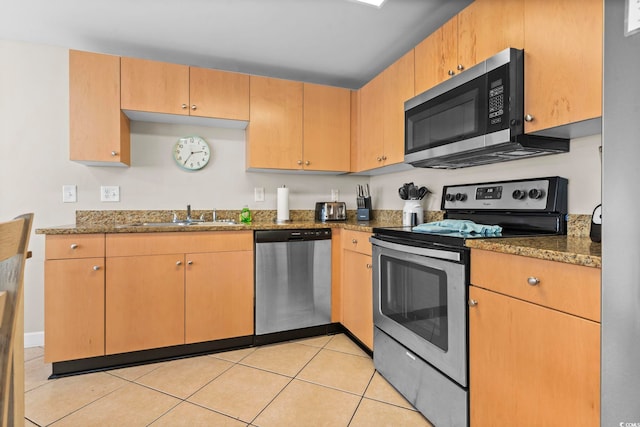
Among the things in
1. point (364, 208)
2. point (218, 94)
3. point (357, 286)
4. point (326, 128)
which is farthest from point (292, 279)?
point (218, 94)

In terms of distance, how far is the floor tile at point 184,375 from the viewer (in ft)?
5.91

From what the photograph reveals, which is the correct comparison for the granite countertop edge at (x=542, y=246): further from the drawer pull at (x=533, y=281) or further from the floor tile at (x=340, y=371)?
the floor tile at (x=340, y=371)

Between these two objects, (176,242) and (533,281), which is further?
(176,242)

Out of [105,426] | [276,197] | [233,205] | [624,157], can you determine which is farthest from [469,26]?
[105,426]

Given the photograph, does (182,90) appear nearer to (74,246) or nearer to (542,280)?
(74,246)

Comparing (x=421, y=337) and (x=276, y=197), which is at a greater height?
(x=276, y=197)

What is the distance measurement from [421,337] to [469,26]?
1.60 metres

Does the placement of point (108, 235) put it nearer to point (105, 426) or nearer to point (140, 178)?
point (140, 178)

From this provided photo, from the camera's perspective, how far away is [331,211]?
293cm

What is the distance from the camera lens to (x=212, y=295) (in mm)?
2217

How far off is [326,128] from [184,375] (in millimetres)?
2164

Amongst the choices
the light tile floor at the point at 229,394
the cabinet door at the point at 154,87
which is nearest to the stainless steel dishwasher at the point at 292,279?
the light tile floor at the point at 229,394

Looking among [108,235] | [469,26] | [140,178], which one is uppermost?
[469,26]

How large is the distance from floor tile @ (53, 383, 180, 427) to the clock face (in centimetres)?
168
